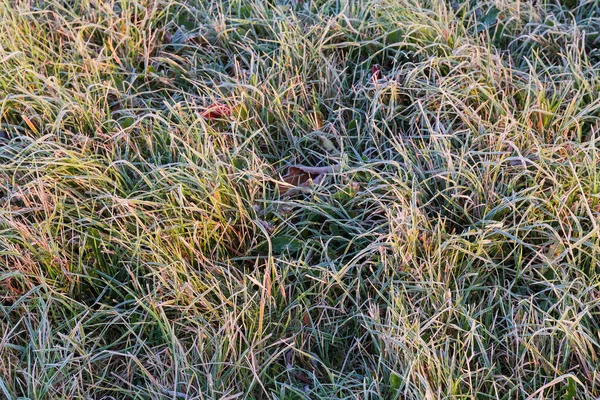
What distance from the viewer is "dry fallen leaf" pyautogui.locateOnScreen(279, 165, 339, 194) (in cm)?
264

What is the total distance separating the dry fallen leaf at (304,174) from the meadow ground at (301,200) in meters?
0.01

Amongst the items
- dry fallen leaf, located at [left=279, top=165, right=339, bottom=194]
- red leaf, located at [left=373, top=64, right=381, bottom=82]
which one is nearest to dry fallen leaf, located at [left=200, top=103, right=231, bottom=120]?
dry fallen leaf, located at [left=279, top=165, right=339, bottom=194]

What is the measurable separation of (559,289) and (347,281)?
62cm

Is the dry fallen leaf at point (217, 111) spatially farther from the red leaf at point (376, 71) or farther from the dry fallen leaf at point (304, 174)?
the red leaf at point (376, 71)

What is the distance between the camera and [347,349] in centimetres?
219

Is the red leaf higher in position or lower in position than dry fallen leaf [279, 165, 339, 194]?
higher

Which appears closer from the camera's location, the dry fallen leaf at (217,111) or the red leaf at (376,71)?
the dry fallen leaf at (217,111)

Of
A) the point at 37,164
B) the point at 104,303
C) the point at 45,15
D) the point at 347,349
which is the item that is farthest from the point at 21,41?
the point at 347,349

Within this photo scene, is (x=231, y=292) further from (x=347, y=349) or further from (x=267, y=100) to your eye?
(x=267, y=100)

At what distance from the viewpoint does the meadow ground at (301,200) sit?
208 cm

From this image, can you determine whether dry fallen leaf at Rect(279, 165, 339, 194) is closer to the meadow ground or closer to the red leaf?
the meadow ground

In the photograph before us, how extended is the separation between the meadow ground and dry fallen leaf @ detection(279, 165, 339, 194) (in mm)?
12

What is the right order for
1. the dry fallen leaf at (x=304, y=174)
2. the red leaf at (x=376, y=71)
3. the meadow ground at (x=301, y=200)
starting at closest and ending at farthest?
the meadow ground at (x=301, y=200), the dry fallen leaf at (x=304, y=174), the red leaf at (x=376, y=71)

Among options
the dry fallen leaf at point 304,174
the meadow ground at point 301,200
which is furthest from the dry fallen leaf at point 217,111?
the dry fallen leaf at point 304,174
